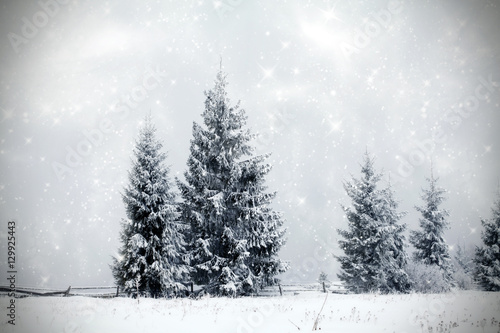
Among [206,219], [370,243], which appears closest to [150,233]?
[206,219]

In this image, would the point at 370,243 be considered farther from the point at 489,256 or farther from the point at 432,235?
the point at 489,256

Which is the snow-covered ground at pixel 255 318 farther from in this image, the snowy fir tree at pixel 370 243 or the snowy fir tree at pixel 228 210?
the snowy fir tree at pixel 370 243

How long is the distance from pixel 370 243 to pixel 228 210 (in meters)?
13.5

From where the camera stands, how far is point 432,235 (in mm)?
31125

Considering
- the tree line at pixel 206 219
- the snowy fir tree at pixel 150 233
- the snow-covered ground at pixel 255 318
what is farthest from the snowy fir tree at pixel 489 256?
the snowy fir tree at pixel 150 233

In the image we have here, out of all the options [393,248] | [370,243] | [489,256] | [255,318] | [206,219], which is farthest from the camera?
[489,256]

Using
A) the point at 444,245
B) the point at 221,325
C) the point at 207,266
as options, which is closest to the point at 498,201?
the point at 444,245

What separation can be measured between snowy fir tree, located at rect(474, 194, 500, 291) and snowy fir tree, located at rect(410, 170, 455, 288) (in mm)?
2642

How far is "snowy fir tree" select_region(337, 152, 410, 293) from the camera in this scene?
25172 millimetres

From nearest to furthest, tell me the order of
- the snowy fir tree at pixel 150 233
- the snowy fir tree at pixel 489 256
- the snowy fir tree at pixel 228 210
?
the snowy fir tree at pixel 228 210, the snowy fir tree at pixel 150 233, the snowy fir tree at pixel 489 256

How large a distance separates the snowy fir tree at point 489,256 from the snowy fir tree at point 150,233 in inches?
1131

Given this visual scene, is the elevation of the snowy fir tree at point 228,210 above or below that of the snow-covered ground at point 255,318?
above

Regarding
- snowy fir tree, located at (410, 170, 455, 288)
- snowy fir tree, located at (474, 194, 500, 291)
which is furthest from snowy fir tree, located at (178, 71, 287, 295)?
snowy fir tree, located at (474, 194, 500, 291)

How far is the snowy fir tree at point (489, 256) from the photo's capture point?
2936 centimetres
